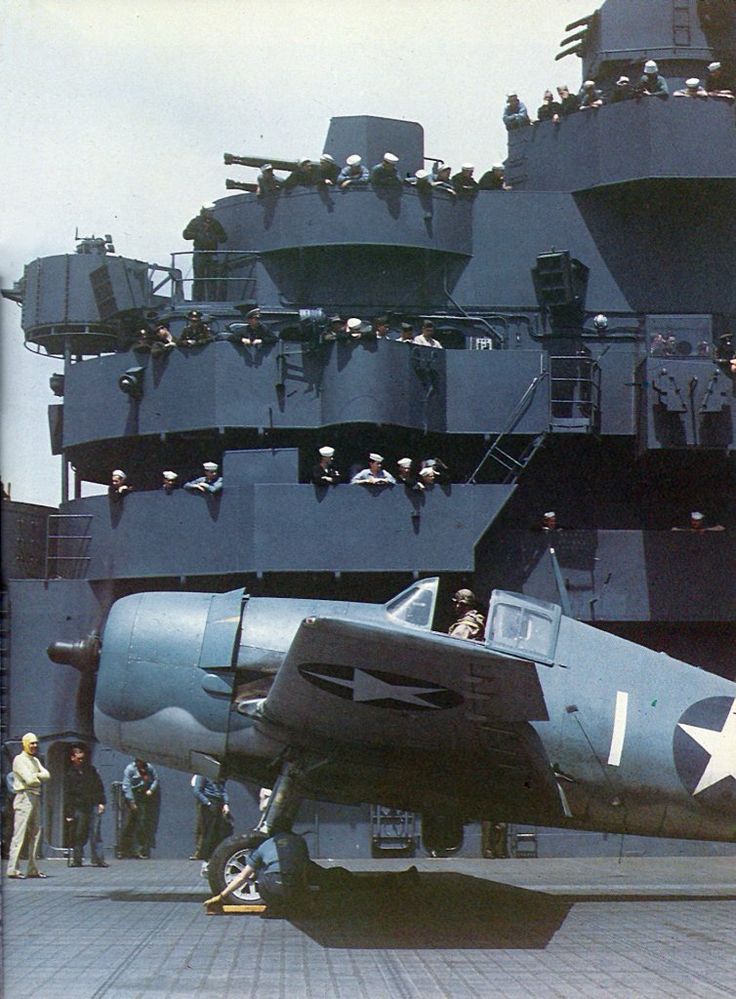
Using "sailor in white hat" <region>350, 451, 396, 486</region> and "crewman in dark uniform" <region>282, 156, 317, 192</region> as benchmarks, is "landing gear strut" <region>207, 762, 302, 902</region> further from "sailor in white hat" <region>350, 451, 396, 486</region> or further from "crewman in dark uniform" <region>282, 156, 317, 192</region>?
"crewman in dark uniform" <region>282, 156, 317, 192</region>

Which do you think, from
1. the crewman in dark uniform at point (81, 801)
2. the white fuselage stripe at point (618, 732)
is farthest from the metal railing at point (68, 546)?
the white fuselage stripe at point (618, 732)

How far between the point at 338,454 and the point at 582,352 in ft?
13.2

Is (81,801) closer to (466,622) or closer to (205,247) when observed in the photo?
(466,622)

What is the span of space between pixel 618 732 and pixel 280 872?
11.0 feet

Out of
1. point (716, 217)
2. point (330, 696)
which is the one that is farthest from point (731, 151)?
point (330, 696)

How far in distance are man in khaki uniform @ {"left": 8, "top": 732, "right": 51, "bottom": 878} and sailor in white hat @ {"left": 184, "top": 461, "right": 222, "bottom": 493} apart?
4.46 meters

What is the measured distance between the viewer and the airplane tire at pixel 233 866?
41.5 ft

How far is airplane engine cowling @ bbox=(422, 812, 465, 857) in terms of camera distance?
1359cm

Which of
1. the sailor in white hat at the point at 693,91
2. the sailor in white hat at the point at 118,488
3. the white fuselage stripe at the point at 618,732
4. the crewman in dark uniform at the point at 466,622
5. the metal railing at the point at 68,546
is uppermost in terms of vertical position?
the sailor in white hat at the point at 693,91

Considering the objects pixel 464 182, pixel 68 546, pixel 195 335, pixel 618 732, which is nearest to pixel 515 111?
pixel 464 182

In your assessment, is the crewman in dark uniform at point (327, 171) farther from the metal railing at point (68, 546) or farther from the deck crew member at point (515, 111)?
the metal railing at point (68, 546)

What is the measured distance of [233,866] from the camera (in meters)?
12.8

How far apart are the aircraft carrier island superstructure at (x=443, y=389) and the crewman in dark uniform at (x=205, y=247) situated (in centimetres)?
9

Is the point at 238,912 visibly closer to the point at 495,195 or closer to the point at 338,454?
the point at 338,454
